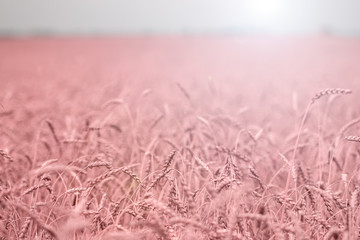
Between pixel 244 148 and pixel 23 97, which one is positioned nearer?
pixel 244 148

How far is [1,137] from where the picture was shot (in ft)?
11.9

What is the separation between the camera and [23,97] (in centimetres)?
650

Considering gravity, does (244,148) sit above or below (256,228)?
above

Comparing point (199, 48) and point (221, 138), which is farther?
point (199, 48)

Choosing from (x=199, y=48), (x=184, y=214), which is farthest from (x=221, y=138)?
(x=199, y=48)

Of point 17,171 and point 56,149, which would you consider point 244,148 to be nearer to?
point 56,149

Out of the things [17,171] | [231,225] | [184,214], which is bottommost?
[17,171]

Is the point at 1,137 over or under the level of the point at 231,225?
under

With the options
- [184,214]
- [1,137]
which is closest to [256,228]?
[184,214]

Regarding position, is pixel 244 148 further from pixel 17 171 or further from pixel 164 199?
pixel 17 171

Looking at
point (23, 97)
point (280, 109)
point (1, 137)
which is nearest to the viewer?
point (1, 137)

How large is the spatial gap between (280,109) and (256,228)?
385 centimetres

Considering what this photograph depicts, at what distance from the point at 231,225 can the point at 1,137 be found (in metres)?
2.78

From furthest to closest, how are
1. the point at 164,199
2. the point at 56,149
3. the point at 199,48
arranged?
the point at 199,48, the point at 56,149, the point at 164,199
